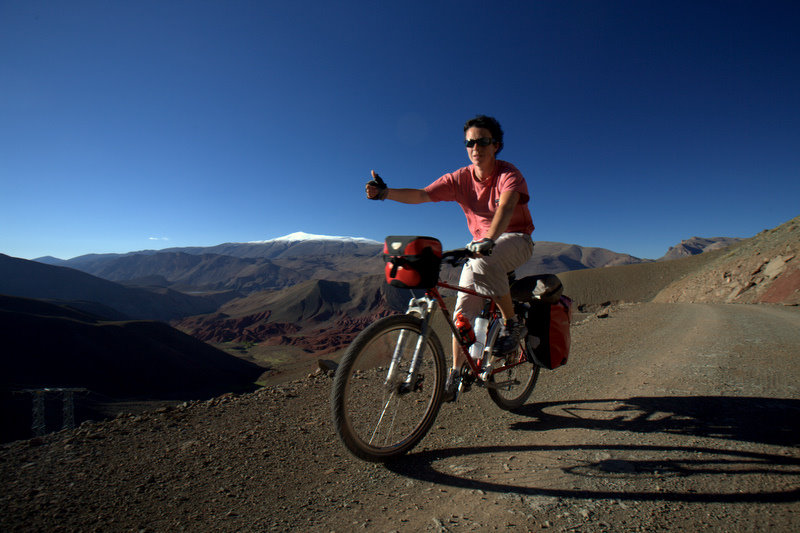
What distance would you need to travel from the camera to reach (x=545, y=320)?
2936 millimetres

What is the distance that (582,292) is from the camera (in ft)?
242

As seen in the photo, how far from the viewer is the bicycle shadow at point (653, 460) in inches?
68.1

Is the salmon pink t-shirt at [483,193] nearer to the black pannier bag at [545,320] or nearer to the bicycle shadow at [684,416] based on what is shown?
the black pannier bag at [545,320]

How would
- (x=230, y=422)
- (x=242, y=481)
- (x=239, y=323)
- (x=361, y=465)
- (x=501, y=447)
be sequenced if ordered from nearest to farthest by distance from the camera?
(x=242, y=481) → (x=361, y=465) → (x=501, y=447) → (x=230, y=422) → (x=239, y=323)

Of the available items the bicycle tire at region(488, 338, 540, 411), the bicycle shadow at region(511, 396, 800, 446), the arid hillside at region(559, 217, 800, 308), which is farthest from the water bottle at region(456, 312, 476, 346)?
the arid hillside at region(559, 217, 800, 308)

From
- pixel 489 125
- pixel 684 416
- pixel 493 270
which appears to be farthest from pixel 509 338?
pixel 489 125

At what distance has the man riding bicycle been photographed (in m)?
2.52

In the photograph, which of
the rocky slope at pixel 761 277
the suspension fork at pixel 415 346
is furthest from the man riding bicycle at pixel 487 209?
the rocky slope at pixel 761 277

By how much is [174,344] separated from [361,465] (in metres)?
72.9

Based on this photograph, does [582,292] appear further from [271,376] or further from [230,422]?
[230,422]

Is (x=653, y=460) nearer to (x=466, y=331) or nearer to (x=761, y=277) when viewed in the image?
(x=466, y=331)

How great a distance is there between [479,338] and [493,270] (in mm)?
524

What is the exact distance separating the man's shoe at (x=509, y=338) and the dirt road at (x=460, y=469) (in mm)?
582

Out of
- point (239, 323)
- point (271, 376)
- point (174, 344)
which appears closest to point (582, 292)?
point (271, 376)
